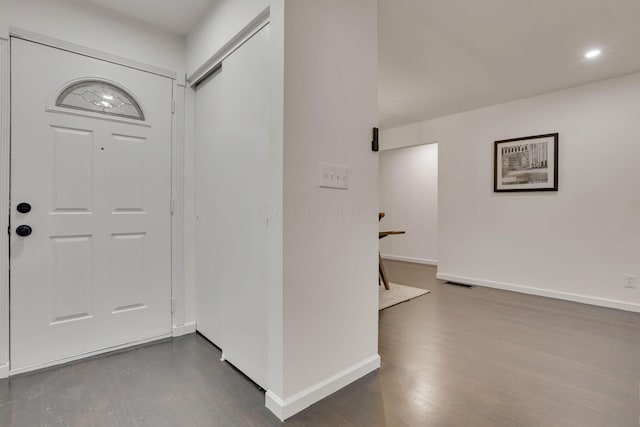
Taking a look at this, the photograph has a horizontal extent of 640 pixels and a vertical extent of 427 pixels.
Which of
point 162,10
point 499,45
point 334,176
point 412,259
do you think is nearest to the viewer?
point 334,176

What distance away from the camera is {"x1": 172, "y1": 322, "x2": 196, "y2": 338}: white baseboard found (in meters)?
2.42

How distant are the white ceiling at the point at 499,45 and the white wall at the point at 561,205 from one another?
0.28m

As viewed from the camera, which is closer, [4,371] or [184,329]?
[4,371]

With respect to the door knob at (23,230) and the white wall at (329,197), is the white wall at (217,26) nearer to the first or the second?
the white wall at (329,197)

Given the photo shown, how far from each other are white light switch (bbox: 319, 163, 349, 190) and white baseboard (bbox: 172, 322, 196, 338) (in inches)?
70.1

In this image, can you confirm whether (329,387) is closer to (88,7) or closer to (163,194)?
(163,194)

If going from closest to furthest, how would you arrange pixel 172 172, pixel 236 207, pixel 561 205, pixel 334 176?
pixel 334 176 < pixel 236 207 < pixel 172 172 < pixel 561 205

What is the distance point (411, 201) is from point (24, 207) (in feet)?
18.5

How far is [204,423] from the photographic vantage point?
1.42 metres

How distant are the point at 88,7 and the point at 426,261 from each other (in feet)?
18.8

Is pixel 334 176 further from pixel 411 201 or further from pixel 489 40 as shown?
pixel 411 201

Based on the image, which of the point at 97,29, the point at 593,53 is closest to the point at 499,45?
the point at 593,53

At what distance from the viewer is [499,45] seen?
2.55m

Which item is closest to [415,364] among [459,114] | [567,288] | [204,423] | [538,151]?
[204,423]
